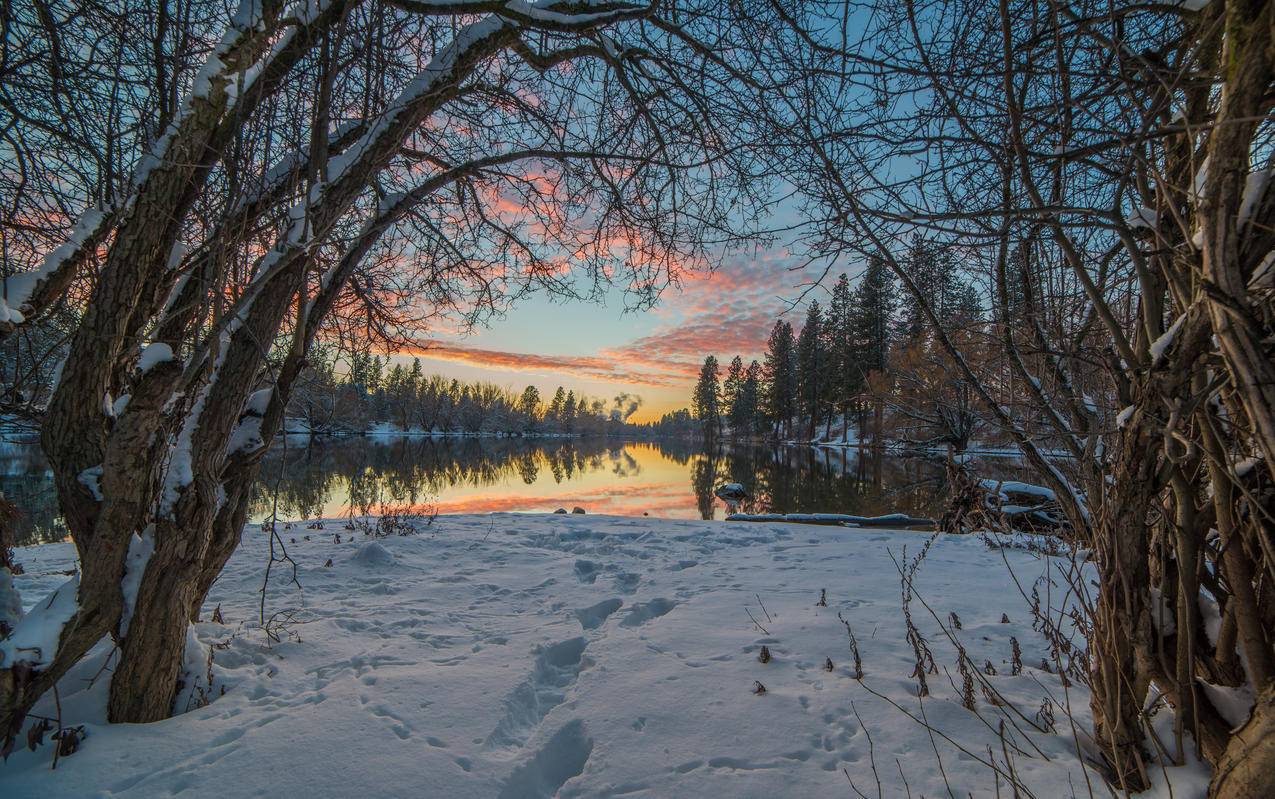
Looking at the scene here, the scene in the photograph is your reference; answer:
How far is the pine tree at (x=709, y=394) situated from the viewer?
2788 inches

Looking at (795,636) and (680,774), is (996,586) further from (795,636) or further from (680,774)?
(680,774)

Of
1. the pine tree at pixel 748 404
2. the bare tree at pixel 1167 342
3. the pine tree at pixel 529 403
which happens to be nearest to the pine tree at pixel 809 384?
the pine tree at pixel 748 404

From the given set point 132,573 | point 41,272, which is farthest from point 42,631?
point 41,272

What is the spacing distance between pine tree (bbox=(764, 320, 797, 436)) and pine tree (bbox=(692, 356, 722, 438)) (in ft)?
47.9

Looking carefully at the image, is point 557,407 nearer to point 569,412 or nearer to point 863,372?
point 569,412

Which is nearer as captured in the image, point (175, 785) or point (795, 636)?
point (175, 785)

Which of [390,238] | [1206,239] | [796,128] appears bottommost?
[1206,239]

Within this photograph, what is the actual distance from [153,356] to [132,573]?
1.02 meters

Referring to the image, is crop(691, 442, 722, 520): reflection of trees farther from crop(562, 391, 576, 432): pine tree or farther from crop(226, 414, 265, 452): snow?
crop(562, 391, 576, 432): pine tree

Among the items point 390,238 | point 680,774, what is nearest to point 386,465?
point 390,238

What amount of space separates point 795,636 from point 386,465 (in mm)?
25308

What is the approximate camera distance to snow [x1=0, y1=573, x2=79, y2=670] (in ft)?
6.40

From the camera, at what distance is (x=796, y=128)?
2545 millimetres


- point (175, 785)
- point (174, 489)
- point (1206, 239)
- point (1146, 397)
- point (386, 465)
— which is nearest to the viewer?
point (1206, 239)
